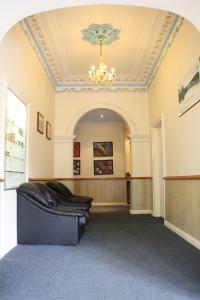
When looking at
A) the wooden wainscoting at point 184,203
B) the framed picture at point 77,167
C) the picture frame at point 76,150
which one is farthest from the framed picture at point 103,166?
the wooden wainscoting at point 184,203

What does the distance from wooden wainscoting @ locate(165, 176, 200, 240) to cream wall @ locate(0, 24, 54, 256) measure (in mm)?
2523

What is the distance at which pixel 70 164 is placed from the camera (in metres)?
7.26

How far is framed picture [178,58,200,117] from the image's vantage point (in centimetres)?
368

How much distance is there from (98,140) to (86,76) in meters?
3.90

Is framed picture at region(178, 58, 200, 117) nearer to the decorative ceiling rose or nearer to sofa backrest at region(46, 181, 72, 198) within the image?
the decorative ceiling rose

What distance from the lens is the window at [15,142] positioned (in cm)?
369

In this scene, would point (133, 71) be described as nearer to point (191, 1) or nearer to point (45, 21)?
point (45, 21)

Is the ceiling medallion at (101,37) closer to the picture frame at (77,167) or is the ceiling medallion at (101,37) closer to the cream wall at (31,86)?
the cream wall at (31,86)

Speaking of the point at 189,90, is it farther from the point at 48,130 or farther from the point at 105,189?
the point at 105,189

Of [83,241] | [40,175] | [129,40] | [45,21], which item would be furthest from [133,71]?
[83,241]

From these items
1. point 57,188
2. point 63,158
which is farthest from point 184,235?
point 63,158

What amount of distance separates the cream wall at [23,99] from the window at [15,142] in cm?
14

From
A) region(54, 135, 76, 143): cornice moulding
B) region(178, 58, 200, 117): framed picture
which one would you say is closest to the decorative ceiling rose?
region(178, 58, 200, 117): framed picture

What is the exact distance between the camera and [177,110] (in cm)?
464
